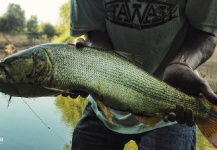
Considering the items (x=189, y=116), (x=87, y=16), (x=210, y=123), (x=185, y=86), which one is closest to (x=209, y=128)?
(x=210, y=123)

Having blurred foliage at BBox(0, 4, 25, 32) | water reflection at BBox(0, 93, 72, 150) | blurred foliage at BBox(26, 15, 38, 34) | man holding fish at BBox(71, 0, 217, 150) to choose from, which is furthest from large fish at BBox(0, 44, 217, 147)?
blurred foliage at BBox(26, 15, 38, 34)

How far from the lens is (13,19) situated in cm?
7400

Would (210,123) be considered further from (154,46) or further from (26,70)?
(26,70)

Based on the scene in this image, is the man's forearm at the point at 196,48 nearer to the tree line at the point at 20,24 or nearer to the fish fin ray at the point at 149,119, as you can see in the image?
the fish fin ray at the point at 149,119

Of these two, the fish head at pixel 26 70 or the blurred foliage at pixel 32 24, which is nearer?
the fish head at pixel 26 70

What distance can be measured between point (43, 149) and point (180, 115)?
1087 cm

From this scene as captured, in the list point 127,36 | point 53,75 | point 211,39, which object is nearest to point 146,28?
point 127,36

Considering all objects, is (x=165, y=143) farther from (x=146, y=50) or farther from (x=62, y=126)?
(x=62, y=126)

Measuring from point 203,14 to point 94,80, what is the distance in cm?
111

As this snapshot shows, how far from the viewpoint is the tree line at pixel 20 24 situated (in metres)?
69.9

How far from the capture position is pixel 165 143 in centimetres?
289

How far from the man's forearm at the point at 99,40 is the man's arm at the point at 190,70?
57 cm

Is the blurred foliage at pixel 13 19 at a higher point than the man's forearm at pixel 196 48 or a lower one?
lower

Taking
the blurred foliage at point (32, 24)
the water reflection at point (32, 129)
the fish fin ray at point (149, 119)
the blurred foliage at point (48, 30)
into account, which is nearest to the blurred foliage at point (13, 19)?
the blurred foliage at point (32, 24)
